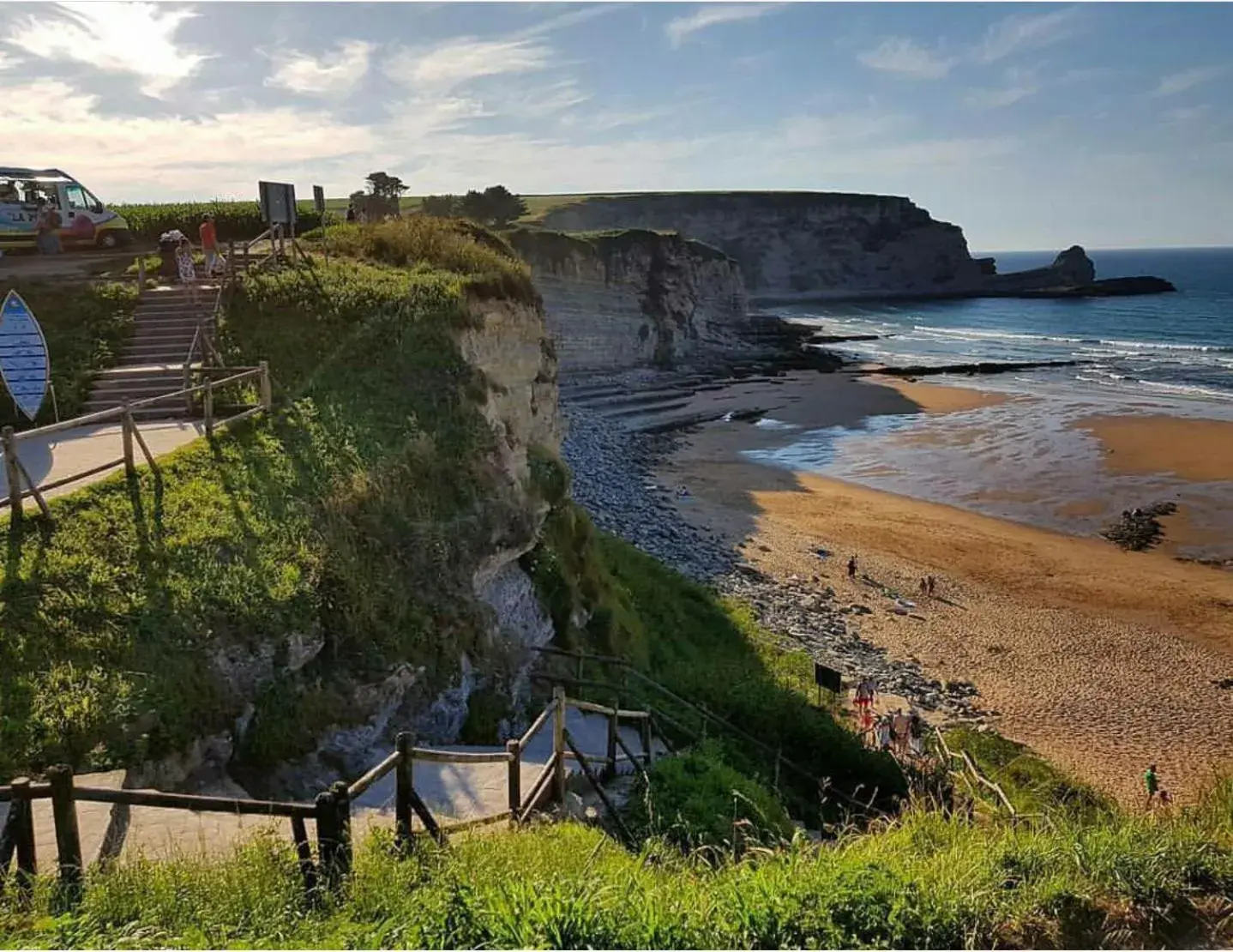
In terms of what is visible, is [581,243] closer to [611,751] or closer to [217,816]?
[611,751]

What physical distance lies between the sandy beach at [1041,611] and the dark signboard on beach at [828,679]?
141 inches

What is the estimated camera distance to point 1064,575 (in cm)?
2461

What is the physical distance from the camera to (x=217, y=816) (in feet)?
20.2

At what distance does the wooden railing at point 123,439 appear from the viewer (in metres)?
8.16

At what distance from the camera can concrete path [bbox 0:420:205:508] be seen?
10000mm

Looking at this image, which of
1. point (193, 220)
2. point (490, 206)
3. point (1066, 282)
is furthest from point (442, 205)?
point (1066, 282)

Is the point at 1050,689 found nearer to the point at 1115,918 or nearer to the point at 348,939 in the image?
the point at 1115,918

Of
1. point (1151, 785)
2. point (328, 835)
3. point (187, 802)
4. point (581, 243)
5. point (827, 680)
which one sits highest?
point (581, 243)

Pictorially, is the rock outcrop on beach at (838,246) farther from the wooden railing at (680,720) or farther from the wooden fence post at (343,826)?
the wooden fence post at (343,826)

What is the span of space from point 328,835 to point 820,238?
131m

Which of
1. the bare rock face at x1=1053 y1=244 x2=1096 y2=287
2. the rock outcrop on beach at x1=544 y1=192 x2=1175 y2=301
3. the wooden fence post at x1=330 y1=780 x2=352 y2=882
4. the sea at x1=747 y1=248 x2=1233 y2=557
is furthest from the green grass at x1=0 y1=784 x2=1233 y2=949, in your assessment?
the bare rock face at x1=1053 y1=244 x2=1096 y2=287

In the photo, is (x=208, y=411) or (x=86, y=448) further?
(x=86, y=448)

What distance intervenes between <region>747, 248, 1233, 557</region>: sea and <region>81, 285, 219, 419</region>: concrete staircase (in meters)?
27.5

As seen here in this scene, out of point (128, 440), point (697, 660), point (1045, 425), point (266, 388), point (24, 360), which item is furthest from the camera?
point (1045, 425)
